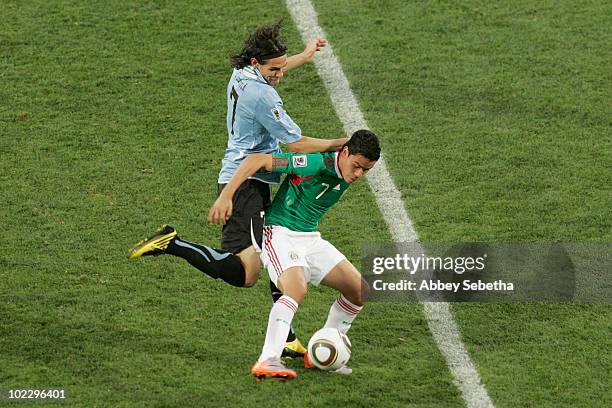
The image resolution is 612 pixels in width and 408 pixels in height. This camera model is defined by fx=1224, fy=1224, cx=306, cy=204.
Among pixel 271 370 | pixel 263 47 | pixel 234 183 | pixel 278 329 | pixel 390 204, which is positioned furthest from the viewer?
pixel 390 204

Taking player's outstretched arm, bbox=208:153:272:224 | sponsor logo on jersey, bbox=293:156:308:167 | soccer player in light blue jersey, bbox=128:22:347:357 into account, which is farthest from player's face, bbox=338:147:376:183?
player's outstretched arm, bbox=208:153:272:224

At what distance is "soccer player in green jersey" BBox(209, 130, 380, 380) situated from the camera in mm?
7258

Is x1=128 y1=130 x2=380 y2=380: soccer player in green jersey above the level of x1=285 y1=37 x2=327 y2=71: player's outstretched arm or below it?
below

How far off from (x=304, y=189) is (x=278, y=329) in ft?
3.04

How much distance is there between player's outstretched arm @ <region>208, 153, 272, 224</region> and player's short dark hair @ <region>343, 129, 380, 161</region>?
54 cm

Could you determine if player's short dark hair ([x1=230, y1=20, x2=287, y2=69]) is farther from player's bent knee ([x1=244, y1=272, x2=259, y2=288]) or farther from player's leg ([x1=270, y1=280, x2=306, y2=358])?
player's leg ([x1=270, y1=280, x2=306, y2=358])

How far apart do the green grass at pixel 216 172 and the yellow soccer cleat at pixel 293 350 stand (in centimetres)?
20

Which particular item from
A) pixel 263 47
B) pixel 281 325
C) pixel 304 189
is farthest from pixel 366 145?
pixel 281 325

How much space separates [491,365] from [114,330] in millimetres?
2440

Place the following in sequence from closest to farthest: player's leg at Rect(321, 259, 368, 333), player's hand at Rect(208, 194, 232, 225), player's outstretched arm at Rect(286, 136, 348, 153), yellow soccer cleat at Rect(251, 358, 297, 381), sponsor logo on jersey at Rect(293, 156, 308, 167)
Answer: yellow soccer cleat at Rect(251, 358, 297, 381)
player's hand at Rect(208, 194, 232, 225)
sponsor logo on jersey at Rect(293, 156, 308, 167)
player's leg at Rect(321, 259, 368, 333)
player's outstretched arm at Rect(286, 136, 348, 153)

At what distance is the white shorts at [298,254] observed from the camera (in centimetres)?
748

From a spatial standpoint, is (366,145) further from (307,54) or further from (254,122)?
(307,54)

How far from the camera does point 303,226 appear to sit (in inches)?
300

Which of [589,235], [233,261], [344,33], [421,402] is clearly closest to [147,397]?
[233,261]
